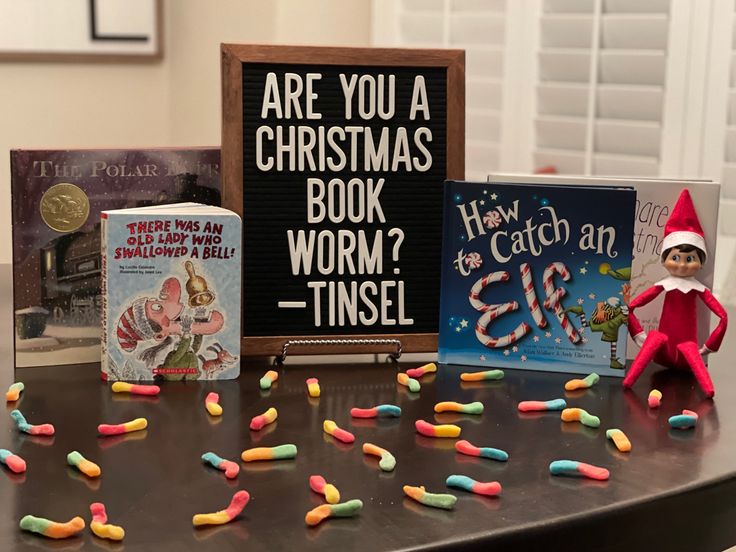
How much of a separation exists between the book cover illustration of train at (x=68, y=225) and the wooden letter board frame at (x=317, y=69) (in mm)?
50

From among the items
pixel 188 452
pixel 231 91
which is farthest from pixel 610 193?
pixel 188 452

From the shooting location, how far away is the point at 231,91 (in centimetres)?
129

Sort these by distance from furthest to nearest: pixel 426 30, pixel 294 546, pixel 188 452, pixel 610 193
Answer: pixel 426 30 < pixel 610 193 < pixel 188 452 < pixel 294 546

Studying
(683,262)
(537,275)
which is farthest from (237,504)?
(683,262)

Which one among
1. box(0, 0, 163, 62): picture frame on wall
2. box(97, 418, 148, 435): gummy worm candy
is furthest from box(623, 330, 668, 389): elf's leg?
box(0, 0, 163, 62): picture frame on wall

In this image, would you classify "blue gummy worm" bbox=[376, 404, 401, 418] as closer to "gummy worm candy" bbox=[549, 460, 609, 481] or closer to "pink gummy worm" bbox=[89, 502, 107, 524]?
"gummy worm candy" bbox=[549, 460, 609, 481]

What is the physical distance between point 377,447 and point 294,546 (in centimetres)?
22

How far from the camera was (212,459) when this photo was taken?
0.96 meters

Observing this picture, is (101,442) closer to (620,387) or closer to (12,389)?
(12,389)

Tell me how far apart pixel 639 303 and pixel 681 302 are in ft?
0.17

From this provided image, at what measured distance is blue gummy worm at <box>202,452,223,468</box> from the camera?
3.13ft

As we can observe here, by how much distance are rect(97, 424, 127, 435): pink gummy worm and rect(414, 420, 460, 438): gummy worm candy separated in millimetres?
313

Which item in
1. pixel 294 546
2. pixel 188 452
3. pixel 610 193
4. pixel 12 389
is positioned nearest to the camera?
pixel 294 546

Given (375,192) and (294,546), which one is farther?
(375,192)
